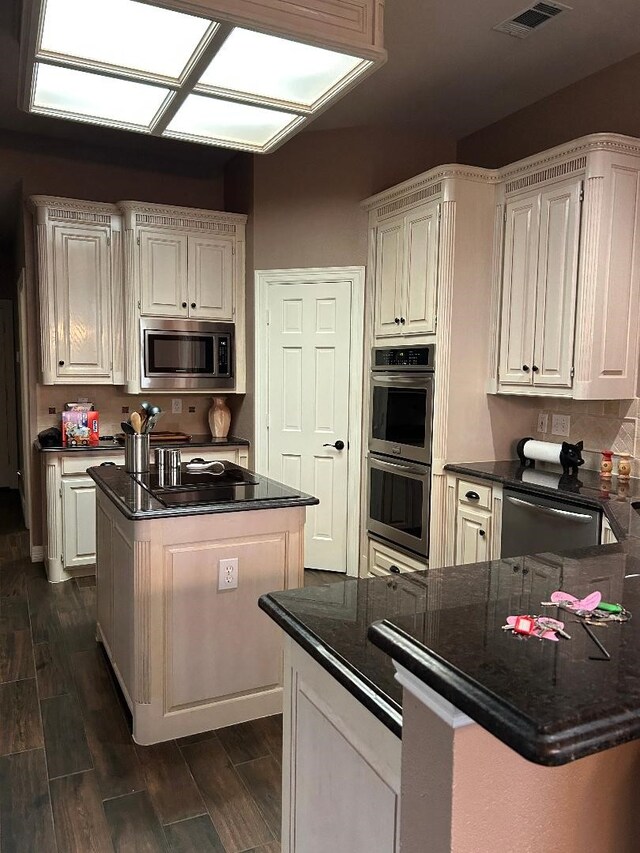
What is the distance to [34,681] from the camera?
301 cm

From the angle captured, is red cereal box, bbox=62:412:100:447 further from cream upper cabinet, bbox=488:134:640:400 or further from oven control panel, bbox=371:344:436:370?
cream upper cabinet, bbox=488:134:640:400

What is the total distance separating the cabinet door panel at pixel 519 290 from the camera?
3.45 m

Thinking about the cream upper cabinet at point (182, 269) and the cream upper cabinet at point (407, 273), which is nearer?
the cream upper cabinet at point (407, 273)

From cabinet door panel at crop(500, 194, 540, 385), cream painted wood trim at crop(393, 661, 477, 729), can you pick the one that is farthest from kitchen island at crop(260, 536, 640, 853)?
cabinet door panel at crop(500, 194, 540, 385)

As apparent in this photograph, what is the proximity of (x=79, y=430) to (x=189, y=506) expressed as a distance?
2454 millimetres

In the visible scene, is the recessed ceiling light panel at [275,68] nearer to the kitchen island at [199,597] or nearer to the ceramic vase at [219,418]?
the kitchen island at [199,597]

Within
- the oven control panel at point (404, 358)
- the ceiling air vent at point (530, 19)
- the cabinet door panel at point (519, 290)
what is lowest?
the oven control panel at point (404, 358)

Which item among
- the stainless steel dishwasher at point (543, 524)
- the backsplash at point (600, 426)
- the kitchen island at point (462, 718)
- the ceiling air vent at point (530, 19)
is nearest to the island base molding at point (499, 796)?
the kitchen island at point (462, 718)

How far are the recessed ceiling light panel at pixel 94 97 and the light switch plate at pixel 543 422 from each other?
8.80 feet

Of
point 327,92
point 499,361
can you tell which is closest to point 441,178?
point 499,361

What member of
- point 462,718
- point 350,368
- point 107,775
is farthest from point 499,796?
point 350,368

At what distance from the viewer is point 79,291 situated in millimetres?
4539

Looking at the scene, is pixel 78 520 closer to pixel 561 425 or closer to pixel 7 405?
pixel 561 425

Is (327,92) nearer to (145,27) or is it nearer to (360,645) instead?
(145,27)
